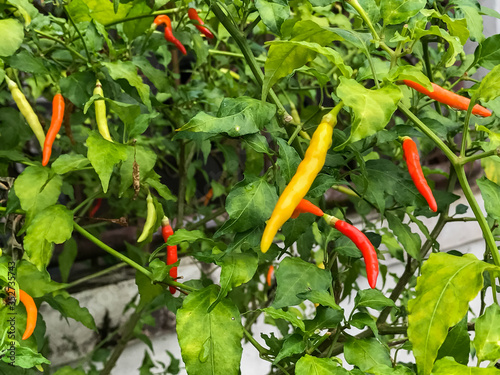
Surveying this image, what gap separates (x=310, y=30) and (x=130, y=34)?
1.30 feet

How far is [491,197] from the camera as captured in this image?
1.96 ft

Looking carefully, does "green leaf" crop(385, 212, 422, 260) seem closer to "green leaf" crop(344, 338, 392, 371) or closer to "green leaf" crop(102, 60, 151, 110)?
"green leaf" crop(344, 338, 392, 371)

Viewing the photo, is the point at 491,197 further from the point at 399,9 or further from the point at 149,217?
the point at 149,217

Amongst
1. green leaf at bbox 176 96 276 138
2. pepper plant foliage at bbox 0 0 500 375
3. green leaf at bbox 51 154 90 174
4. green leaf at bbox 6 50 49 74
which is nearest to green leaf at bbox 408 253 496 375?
pepper plant foliage at bbox 0 0 500 375

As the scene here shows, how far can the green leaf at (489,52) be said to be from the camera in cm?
67

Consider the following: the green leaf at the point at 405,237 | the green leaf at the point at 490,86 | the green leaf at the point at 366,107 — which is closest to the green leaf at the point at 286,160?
the green leaf at the point at 366,107

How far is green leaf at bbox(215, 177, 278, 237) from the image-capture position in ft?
1.71

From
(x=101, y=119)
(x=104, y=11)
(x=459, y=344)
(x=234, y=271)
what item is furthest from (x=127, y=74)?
(x=459, y=344)

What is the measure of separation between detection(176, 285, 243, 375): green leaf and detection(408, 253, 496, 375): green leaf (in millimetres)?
193

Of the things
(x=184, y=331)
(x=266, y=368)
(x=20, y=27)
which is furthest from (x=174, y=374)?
(x=20, y=27)

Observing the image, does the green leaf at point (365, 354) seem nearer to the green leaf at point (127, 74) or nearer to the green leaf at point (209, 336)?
the green leaf at point (209, 336)

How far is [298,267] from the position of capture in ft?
2.01

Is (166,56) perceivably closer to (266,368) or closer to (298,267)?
(298,267)

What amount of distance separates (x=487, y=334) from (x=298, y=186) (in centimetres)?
24
